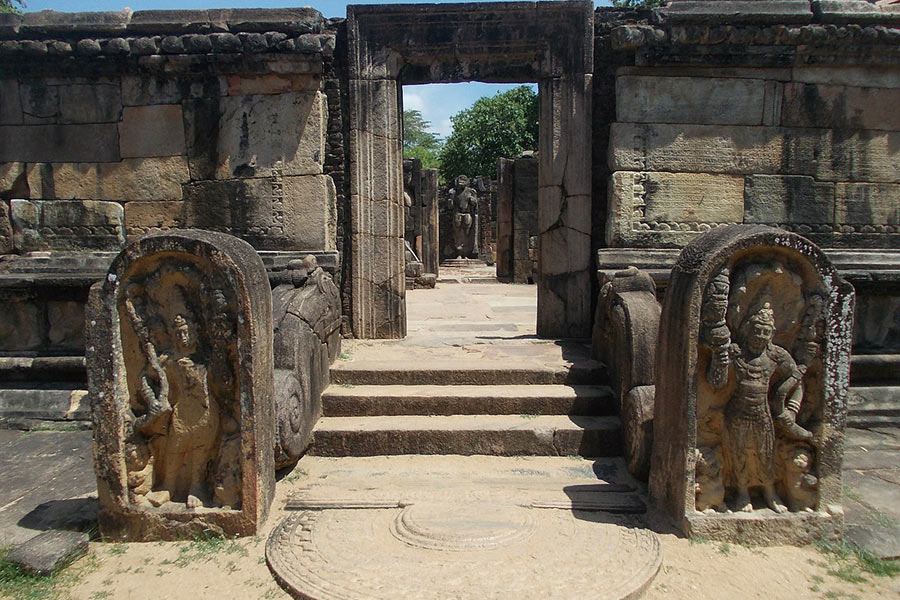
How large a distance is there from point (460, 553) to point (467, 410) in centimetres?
147

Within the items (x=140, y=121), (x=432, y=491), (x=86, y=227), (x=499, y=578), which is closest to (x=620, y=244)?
(x=432, y=491)

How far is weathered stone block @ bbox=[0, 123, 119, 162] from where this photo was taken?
5.58 m

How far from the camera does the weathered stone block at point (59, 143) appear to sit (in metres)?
5.58

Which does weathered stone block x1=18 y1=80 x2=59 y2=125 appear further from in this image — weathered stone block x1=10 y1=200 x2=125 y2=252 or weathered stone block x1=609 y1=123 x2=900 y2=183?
weathered stone block x1=609 y1=123 x2=900 y2=183

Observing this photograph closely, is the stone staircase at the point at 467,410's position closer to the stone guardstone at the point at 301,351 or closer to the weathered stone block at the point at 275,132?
the stone guardstone at the point at 301,351

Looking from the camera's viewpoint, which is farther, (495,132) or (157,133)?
(495,132)

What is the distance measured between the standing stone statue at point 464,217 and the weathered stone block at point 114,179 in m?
16.4

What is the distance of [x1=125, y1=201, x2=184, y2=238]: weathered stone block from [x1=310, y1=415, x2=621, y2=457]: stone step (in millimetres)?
2873

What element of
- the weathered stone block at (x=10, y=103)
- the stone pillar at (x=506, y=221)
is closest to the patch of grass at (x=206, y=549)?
the weathered stone block at (x=10, y=103)

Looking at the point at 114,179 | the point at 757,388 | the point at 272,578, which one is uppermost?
the point at 114,179

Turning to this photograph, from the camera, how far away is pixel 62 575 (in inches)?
106

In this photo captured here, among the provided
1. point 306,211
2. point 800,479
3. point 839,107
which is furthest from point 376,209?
point 839,107

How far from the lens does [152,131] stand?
556cm

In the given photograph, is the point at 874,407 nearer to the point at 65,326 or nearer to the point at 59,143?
the point at 65,326
